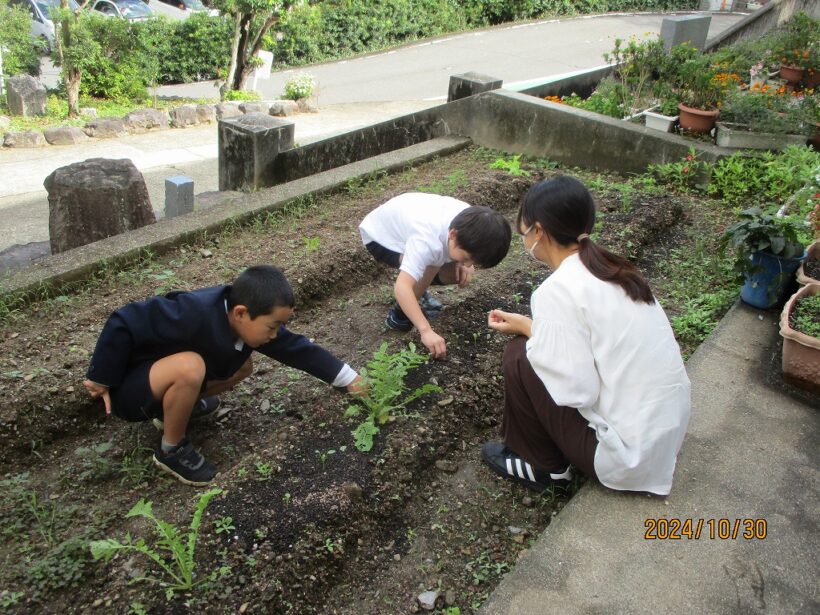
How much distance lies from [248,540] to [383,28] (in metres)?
Result: 20.3

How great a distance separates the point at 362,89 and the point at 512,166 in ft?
36.9

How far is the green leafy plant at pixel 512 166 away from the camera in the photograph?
6.46 meters

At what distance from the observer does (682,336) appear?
3.99 metres

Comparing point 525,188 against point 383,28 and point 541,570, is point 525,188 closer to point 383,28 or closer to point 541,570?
point 541,570

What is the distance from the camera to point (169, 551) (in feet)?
8.04

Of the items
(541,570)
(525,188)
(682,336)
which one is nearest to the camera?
(541,570)

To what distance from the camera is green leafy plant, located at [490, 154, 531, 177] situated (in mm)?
6461

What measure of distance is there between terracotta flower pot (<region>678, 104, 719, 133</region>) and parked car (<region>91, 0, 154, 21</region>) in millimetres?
16521

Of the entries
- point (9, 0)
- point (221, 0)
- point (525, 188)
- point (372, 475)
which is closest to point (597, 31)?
point (221, 0)

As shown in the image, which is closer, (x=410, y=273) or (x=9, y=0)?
(x=410, y=273)

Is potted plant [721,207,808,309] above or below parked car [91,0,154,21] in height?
below

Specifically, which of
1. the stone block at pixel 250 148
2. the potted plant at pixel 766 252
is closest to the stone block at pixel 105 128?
the stone block at pixel 250 148

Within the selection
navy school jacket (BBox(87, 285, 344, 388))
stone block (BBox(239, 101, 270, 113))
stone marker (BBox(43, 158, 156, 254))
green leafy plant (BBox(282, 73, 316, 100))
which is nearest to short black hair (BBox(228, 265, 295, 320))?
navy school jacket (BBox(87, 285, 344, 388))
